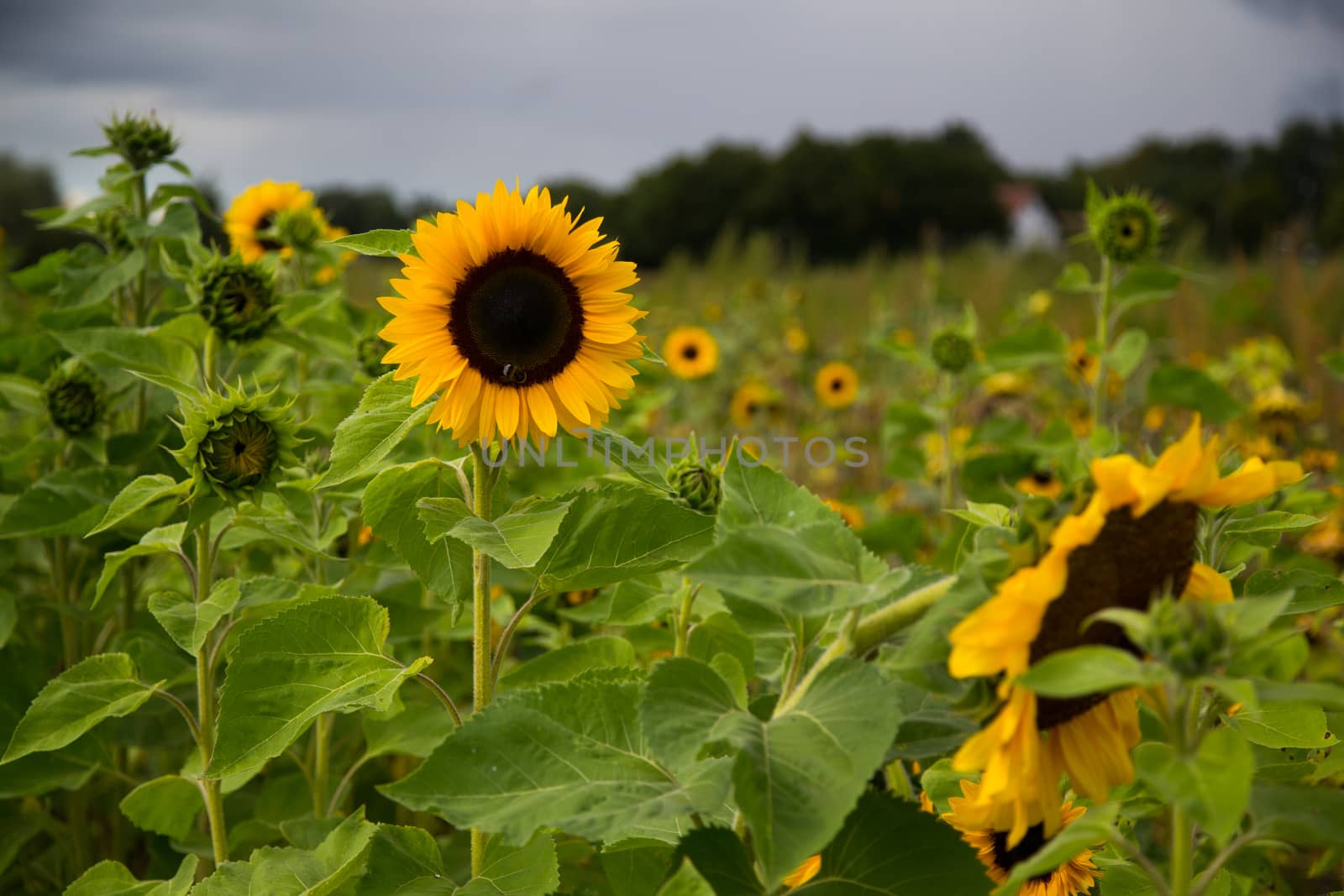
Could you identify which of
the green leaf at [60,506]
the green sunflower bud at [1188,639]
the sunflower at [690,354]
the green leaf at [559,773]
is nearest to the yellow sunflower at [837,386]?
the sunflower at [690,354]

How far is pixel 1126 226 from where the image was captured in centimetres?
191

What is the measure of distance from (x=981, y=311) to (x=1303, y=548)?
16.5 ft

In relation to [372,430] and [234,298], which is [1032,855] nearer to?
[372,430]

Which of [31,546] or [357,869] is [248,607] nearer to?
[357,869]

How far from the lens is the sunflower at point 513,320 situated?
0.82m

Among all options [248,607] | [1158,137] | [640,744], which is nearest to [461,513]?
[640,744]

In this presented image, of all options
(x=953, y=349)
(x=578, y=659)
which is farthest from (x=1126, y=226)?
(x=578, y=659)

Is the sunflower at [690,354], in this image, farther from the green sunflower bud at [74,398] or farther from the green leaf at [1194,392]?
the green sunflower bud at [74,398]

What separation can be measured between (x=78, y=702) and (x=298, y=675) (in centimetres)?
31

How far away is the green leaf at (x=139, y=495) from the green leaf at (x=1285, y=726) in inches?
34.9

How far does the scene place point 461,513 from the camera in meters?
0.81

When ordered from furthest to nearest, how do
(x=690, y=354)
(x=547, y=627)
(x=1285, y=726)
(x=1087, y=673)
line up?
(x=690, y=354) → (x=547, y=627) → (x=1285, y=726) → (x=1087, y=673)

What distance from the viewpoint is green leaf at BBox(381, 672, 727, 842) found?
0.59 meters

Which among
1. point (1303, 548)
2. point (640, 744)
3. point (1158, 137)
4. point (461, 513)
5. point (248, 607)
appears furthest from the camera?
point (1158, 137)
